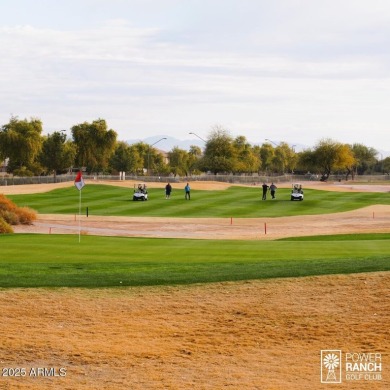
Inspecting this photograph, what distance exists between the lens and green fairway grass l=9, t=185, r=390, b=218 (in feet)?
204

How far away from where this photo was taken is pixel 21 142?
4916 inches

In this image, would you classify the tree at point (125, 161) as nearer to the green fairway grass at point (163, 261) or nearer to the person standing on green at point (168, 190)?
the person standing on green at point (168, 190)

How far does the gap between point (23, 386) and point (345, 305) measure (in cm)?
817

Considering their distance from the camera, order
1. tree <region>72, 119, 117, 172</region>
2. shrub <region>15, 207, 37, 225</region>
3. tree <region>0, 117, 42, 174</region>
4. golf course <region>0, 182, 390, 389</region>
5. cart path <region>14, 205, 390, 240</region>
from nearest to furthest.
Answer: golf course <region>0, 182, 390, 389</region>
cart path <region>14, 205, 390, 240</region>
shrub <region>15, 207, 37, 225</region>
tree <region>0, 117, 42, 174</region>
tree <region>72, 119, 117, 172</region>

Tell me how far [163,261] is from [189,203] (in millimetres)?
45663

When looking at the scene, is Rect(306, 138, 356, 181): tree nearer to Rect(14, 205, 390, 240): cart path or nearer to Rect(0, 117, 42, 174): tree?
Rect(0, 117, 42, 174): tree

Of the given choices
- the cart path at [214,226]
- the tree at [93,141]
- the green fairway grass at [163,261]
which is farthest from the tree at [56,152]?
the green fairway grass at [163,261]

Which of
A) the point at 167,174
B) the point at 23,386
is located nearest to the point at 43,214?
the point at 23,386

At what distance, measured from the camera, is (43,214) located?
5909cm

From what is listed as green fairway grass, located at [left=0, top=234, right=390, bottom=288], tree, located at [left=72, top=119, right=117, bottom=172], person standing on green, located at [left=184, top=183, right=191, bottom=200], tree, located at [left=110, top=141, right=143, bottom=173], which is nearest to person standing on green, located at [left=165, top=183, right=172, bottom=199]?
person standing on green, located at [left=184, top=183, right=191, bottom=200]

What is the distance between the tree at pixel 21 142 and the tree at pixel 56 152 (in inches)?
61.5

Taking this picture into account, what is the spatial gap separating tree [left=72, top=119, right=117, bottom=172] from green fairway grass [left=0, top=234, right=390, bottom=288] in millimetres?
111910

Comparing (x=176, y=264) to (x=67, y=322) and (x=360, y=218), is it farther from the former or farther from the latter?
(x=360, y=218)

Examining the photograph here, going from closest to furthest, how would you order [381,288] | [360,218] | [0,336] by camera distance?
1. [0,336]
2. [381,288]
3. [360,218]
